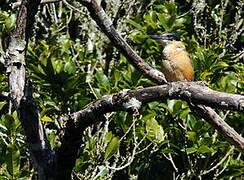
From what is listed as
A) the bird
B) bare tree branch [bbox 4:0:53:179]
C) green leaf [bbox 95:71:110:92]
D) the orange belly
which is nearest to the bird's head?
the bird

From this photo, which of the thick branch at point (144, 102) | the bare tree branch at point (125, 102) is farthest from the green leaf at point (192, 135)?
the thick branch at point (144, 102)

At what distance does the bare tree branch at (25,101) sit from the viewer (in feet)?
7.70

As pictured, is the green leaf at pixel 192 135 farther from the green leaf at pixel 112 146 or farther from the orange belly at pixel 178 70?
the green leaf at pixel 112 146

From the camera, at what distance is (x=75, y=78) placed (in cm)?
340

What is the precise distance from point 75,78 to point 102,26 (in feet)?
3.18

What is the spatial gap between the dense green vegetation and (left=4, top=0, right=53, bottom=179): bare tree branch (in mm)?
523

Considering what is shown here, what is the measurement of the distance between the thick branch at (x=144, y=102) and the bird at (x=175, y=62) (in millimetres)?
1082

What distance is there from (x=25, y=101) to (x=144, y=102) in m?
0.51

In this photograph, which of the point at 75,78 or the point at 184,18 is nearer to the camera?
the point at 75,78

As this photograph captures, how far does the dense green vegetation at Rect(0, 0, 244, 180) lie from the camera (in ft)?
10.5

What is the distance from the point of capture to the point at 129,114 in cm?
304

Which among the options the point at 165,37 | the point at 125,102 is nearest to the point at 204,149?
the point at 165,37

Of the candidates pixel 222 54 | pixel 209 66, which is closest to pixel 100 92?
pixel 209 66

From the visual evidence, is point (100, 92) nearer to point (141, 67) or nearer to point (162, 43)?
point (162, 43)
